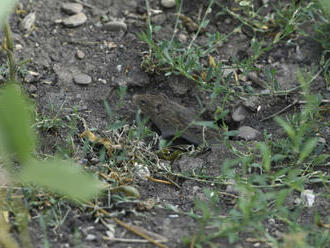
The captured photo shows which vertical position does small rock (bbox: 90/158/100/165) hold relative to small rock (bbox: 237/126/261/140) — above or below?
above

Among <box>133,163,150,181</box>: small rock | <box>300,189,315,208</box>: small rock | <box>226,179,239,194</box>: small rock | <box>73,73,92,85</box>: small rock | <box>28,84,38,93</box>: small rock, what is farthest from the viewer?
<box>73,73,92,85</box>: small rock

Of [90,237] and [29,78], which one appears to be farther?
[29,78]

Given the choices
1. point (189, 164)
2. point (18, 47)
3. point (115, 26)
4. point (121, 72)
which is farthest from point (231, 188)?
point (18, 47)

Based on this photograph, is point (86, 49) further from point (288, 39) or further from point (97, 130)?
point (288, 39)

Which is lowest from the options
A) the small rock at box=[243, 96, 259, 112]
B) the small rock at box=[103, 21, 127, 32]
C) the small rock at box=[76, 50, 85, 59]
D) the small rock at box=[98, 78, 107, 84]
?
the small rock at box=[243, 96, 259, 112]

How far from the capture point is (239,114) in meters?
2.93

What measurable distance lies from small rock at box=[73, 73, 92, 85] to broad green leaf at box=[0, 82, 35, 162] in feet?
5.58

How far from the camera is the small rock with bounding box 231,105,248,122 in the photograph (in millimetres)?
2902

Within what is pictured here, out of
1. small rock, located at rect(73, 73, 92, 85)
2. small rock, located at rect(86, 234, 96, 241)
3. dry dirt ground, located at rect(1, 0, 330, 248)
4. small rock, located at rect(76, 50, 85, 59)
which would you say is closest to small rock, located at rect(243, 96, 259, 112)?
dry dirt ground, located at rect(1, 0, 330, 248)

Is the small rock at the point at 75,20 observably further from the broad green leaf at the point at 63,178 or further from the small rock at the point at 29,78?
the broad green leaf at the point at 63,178

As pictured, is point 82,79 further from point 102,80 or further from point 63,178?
point 63,178

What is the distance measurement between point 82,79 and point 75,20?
0.54m

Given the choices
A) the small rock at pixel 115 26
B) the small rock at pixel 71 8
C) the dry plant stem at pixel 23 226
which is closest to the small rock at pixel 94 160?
the dry plant stem at pixel 23 226

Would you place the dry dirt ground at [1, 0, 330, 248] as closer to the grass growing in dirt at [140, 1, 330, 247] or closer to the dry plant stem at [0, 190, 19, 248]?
the grass growing in dirt at [140, 1, 330, 247]
